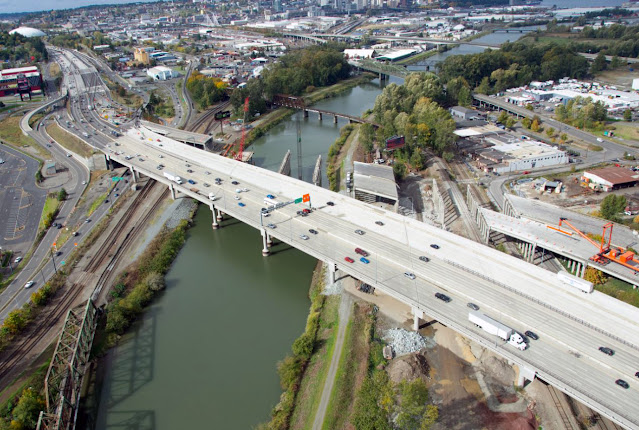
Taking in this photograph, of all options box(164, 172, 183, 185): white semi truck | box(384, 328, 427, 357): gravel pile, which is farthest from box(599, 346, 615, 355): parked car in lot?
box(164, 172, 183, 185): white semi truck

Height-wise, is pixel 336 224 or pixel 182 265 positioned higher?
pixel 336 224

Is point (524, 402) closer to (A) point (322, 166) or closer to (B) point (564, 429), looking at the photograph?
(B) point (564, 429)

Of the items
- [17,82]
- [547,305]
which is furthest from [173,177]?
[17,82]

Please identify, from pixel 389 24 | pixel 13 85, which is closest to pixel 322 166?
pixel 13 85

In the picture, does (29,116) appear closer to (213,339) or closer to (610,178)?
(213,339)

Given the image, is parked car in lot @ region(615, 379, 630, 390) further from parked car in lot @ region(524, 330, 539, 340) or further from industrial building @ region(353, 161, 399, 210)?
industrial building @ region(353, 161, 399, 210)

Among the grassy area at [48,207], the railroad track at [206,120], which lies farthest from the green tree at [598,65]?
the grassy area at [48,207]
